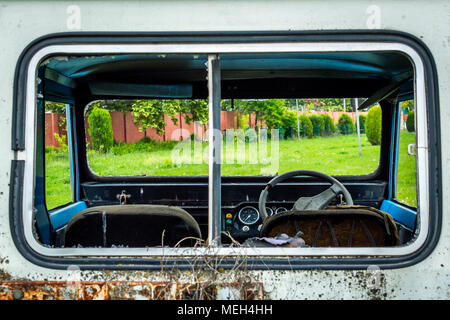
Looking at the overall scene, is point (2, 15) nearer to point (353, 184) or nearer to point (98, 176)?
point (98, 176)

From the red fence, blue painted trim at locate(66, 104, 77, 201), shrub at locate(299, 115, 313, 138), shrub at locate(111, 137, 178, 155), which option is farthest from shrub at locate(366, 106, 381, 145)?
blue painted trim at locate(66, 104, 77, 201)

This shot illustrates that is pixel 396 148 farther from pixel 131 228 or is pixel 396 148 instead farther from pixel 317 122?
pixel 131 228

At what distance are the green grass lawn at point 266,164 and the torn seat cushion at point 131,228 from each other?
1.46 m

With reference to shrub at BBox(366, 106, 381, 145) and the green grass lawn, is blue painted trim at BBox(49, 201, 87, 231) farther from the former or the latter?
shrub at BBox(366, 106, 381, 145)

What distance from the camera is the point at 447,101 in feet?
6.29

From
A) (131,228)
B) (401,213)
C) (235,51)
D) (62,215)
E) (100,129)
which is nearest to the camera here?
(235,51)

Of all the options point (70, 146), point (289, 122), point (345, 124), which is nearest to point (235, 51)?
point (289, 122)

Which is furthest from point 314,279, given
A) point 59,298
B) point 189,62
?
point 189,62

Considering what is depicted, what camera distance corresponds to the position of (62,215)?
352cm

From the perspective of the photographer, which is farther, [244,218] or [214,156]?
[244,218]

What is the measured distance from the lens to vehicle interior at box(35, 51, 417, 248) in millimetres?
2459

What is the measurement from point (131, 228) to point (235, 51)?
106 cm

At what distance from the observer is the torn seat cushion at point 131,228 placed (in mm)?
2395

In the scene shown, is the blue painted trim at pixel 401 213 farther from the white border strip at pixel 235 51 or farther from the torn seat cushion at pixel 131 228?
the torn seat cushion at pixel 131 228
